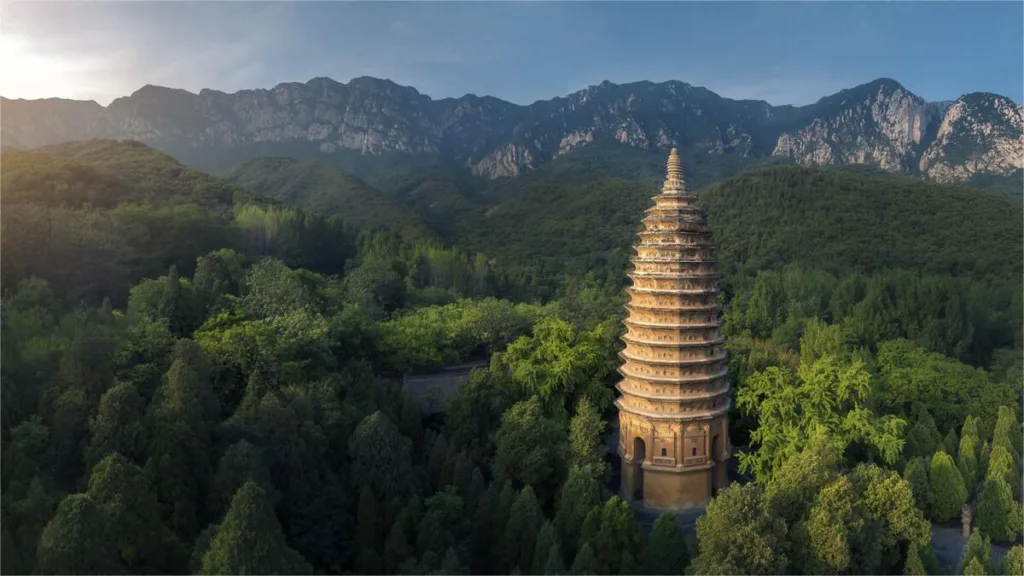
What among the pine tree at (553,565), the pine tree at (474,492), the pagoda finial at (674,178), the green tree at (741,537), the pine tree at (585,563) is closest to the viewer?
the pine tree at (553,565)

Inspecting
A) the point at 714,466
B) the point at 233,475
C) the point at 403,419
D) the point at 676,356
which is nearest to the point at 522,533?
the point at 403,419

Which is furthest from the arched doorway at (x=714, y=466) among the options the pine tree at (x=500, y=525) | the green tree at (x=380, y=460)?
the green tree at (x=380, y=460)

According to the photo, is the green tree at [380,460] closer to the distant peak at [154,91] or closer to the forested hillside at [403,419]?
the forested hillside at [403,419]

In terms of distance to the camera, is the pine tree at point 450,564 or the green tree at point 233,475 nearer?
the pine tree at point 450,564

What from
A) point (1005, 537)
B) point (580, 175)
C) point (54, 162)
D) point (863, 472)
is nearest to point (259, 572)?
point (863, 472)

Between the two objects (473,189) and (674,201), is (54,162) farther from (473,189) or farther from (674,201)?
(473,189)

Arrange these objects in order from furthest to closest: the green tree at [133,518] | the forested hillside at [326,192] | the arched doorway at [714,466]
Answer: the forested hillside at [326,192] → the arched doorway at [714,466] → the green tree at [133,518]

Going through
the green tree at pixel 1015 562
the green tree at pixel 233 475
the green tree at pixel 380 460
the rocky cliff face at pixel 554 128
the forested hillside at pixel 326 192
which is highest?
the rocky cliff face at pixel 554 128

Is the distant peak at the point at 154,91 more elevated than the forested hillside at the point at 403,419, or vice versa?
the distant peak at the point at 154,91
